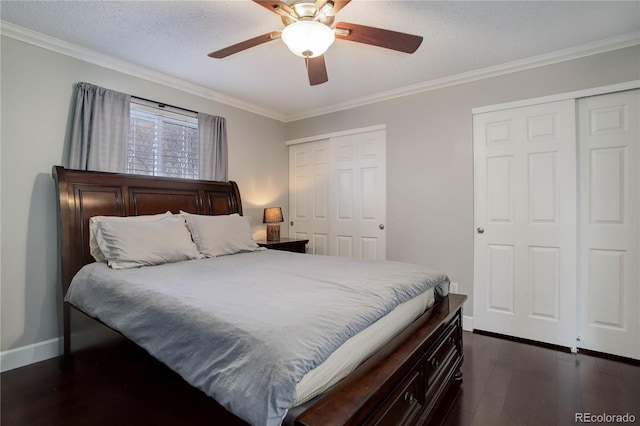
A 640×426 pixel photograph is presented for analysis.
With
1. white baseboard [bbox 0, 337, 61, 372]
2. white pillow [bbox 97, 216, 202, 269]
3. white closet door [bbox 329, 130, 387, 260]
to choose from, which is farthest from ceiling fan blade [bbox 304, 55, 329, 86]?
white baseboard [bbox 0, 337, 61, 372]

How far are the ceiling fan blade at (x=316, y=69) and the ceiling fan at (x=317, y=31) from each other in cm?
26

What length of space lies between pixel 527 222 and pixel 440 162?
99 centimetres

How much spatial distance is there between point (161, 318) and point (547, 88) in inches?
135

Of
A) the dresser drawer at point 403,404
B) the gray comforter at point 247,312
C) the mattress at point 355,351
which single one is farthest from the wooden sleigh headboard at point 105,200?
the dresser drawer at point 403,404

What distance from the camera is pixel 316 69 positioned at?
2.30m

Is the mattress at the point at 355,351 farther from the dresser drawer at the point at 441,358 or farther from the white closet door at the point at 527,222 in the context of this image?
the white closet door at the point at 527,222

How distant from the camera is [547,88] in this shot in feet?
9.14

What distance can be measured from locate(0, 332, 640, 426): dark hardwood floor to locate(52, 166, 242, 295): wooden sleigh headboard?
0.70 metres

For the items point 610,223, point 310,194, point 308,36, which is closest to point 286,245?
point 310,194

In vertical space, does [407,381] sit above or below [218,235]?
below

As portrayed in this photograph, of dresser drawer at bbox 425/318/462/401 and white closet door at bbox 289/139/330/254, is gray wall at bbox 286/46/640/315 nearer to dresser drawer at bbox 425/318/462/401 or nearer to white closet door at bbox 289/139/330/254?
white closet door at bbox 289/139/330/254

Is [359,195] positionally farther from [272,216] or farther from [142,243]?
[142,243]

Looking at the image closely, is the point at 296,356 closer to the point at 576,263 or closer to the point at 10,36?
the point at 576,263

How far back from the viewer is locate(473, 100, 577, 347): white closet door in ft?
8.84
